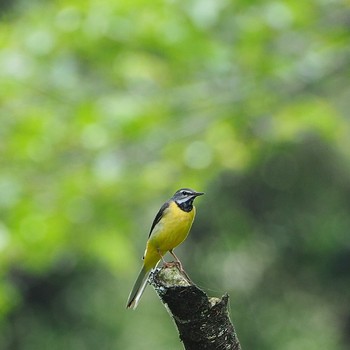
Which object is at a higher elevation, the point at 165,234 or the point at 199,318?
the point at 165,234

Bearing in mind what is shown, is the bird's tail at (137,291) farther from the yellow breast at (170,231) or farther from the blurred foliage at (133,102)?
the blurred foliage at (133,102)

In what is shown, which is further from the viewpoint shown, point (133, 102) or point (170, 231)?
point (133, 102)

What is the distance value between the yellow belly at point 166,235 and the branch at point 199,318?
684 millimetres

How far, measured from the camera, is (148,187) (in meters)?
6.36

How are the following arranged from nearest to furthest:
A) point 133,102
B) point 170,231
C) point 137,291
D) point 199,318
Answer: point 199,318 → point 137,291 → point 170,231 → point 133,102

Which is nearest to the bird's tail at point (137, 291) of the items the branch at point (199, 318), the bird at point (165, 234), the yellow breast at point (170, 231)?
the bird at point (165, 234)

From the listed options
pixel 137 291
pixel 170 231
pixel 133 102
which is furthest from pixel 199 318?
pixel 133 102

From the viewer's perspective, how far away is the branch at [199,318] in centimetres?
179

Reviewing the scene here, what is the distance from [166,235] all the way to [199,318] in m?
0.84

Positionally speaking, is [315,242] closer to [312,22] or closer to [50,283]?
[50,283]

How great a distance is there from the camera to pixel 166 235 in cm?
264

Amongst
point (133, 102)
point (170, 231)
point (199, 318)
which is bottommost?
point (199, 318)

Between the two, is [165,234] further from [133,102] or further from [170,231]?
[133,102]

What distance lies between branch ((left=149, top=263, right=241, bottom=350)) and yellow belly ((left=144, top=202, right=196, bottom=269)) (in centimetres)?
68
